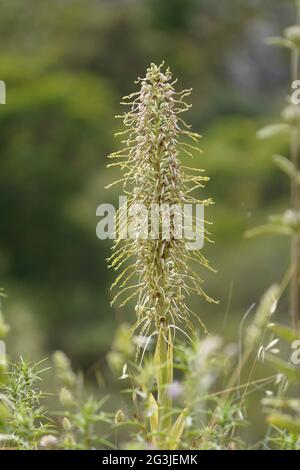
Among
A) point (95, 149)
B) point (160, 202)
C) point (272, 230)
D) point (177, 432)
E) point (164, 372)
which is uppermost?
point (95, 149)

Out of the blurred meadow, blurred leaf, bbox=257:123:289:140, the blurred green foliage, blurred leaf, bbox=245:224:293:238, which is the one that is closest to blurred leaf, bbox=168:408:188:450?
blurred leaf, bbox=245:224:293:238

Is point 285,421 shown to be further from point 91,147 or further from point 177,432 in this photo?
point 91,147

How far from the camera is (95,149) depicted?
107 ft

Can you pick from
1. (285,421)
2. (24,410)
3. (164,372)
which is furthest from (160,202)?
(285,421)

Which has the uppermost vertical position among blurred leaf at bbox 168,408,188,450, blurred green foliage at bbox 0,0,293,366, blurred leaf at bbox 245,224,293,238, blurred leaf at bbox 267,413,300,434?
blurred green foliage at bbox 0,0,293,366

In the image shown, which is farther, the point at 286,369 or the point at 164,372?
the point at 164,372

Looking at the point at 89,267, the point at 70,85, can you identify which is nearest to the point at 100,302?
the point at 89,267

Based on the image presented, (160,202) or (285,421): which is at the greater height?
(160,202)

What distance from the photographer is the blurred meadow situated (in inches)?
1099

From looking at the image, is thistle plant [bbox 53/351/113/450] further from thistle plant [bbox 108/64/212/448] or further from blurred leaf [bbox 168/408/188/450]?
thistle plant [bbox 108/64/212/448]

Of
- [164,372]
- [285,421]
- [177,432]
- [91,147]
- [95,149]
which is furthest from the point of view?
[91,147]

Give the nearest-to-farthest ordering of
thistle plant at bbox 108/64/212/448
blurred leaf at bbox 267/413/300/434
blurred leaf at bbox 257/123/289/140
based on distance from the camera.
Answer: blurred leaf at bbox 267/413/300/434 → blurred leaf at bbox 257/123/289/140 → thistle plant at bbox 108/64/212/448

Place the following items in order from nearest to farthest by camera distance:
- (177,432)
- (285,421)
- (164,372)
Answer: (285,421) → (177,432) → (164,372)
